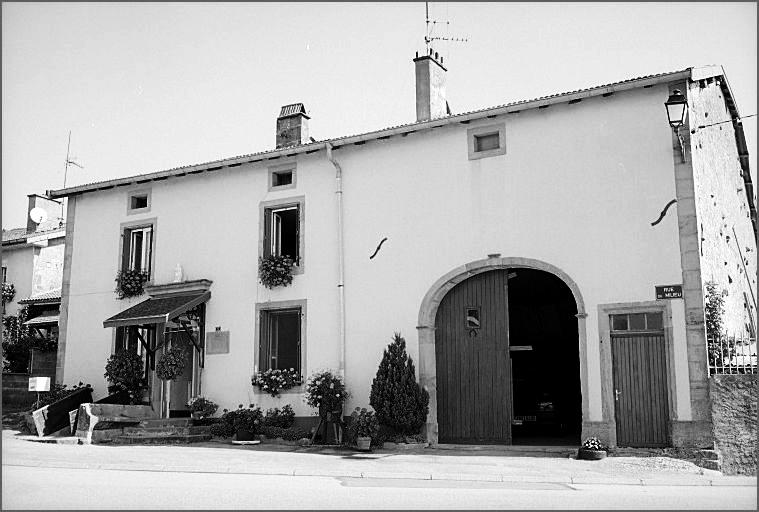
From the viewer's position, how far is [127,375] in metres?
17.5

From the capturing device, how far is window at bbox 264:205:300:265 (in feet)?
55.3

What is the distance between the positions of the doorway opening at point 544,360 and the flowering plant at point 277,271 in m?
4.50

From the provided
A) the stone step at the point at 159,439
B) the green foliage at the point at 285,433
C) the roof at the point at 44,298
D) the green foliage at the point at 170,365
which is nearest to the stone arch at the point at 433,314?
the green foliage at the point at 285,433

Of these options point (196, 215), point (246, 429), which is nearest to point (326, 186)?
point (196, 215)

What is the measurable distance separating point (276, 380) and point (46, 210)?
16428mm

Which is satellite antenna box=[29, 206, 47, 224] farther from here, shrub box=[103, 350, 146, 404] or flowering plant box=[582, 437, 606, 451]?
flowering plant box=[582, 437, 606, 451]

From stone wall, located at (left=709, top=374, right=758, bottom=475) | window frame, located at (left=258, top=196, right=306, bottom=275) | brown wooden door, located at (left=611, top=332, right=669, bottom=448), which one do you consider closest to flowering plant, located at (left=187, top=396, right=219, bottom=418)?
window frame, located at (left=258, top=196, right=306, bottom=275)

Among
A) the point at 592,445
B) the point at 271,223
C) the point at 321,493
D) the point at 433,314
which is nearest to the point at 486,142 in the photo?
the point at 433,314

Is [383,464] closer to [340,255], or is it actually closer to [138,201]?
[340,255]

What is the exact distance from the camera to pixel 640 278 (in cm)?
1291

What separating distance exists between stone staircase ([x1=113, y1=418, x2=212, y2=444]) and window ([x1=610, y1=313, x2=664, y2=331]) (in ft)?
26.0

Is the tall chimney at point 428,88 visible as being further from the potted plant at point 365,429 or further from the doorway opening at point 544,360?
the potted plant at point 365,429

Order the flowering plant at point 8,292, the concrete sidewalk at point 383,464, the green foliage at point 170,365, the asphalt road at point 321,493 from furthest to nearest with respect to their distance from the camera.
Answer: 1. the flowering plant at point 8,292
2. the green foliage at point 170,365
3. the concrete sidewalk at point 383,464
4. the asphalt road at point 321,493

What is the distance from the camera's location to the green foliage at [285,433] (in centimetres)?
1530
